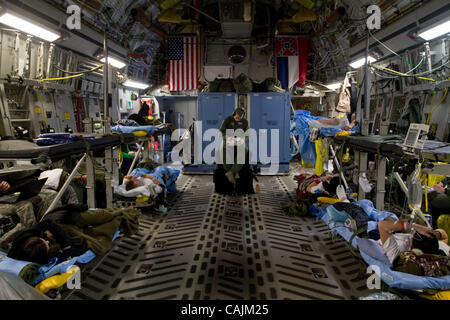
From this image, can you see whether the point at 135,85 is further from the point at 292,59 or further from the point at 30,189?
the point at 30,189

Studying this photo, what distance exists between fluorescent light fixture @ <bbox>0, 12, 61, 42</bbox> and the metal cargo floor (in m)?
3.54

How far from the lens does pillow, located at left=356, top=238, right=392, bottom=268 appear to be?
2.75 metres

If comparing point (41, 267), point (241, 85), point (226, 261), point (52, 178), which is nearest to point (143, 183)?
point (52, 178)

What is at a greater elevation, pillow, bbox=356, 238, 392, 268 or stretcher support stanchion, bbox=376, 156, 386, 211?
stretcher support stanchion, bbox=376, 156, 386, 211

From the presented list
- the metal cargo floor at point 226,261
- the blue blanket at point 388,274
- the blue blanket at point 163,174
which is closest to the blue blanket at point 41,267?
the metal cargo floor at point 226,261

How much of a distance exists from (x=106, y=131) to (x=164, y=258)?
218cm

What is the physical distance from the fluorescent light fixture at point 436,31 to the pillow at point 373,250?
381 cm

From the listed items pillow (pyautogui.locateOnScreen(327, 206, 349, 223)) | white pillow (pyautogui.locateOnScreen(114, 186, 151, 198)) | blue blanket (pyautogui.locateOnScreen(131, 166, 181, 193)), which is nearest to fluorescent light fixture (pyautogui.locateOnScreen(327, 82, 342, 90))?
blue blanket (pyautogui.locateOnScreen(131, 166, 181, 193))

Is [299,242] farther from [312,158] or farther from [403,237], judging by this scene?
[312,158]

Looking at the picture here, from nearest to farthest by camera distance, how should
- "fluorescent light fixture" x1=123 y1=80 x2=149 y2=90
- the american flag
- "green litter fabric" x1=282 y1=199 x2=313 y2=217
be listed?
"green litter fabric" x1=282 y1=199 x2=313 y2=217
"fluorescent light fixture" x1=123 y1=80 x2=149 y2=90
the american flag

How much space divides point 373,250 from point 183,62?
9378 millimetres

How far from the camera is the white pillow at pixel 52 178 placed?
416 centimetres

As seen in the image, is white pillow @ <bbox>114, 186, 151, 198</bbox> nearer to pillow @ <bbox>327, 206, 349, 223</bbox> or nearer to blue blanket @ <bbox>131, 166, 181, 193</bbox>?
blue blanket @ <bbox>131, 166, 181, 193</bbox>

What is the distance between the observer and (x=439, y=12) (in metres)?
4.54
